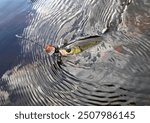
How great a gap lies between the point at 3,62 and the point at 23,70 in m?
0.64

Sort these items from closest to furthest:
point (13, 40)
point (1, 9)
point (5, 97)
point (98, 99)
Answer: point (98, 99)
point (5, 97)
point (13, 40)
point (1, 9)

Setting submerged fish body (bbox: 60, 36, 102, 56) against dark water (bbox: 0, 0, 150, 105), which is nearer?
dark water (bbox: 0, 0, 150, 105)

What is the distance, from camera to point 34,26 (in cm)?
767

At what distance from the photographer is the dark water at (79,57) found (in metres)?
5.28

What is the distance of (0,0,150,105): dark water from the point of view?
5281 mm

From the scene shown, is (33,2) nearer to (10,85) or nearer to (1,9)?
(1,9)

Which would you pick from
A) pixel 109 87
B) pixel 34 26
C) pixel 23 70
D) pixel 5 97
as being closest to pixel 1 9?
pixel 34 26

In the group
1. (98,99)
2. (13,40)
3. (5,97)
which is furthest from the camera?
(13,40)

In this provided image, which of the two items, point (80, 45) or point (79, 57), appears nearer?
point (79, 57)

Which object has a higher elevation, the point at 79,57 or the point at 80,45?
the point at 80,45

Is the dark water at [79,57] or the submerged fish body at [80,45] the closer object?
the dark water at [79,57]

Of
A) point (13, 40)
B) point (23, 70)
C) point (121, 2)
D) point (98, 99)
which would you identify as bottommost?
point (98, 99)

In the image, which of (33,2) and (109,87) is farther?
(33,2)

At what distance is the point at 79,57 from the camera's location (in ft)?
20.1
